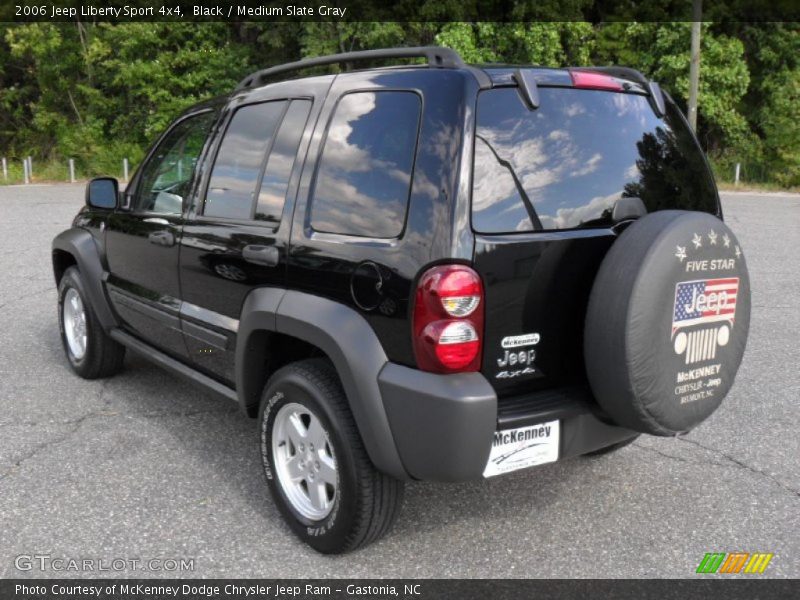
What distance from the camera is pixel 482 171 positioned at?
104 inches

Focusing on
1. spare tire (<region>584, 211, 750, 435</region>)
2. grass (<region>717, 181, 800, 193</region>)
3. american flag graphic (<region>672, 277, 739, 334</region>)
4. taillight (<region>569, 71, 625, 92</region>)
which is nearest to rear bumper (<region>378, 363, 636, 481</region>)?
spare tire (<region>584, 211, 750, 435</region>)

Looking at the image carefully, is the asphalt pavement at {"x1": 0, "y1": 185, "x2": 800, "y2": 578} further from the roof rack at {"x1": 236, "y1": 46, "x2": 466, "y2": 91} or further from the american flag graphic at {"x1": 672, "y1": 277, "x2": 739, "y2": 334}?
the roof rack at {"x1": 236, "y1": 46, "x2": 466, "y2": 91}

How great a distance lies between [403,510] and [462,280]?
131 cm

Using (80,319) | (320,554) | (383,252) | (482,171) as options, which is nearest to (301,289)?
(383,252)

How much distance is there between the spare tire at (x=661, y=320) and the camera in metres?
2.64

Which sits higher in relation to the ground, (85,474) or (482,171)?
(482,171)

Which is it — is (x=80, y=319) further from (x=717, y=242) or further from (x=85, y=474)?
(x=717, y=242)

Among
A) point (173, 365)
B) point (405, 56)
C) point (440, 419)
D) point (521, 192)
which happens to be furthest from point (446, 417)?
point (173, 365)

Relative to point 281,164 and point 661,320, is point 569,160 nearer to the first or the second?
point 661,320

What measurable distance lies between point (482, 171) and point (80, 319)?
355 centimetres

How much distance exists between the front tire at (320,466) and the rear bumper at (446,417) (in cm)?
23

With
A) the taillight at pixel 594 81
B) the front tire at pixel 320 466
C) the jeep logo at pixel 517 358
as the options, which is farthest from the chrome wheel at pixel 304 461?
the taillight at pixel 594 81

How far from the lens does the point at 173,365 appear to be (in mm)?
4066

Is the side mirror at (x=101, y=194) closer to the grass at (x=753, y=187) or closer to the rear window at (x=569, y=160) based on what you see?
the rear window at (x=569, y=160)
